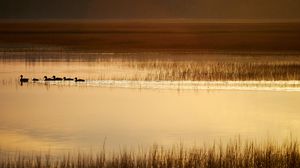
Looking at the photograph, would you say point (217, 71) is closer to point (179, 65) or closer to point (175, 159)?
point (179, 65)

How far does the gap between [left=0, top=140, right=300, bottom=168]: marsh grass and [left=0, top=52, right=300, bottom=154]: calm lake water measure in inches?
37.1

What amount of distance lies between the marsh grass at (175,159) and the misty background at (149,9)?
8454cm

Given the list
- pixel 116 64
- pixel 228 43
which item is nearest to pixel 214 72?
pixel 116 64

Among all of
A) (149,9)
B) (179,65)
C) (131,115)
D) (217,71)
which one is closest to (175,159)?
(131,115)

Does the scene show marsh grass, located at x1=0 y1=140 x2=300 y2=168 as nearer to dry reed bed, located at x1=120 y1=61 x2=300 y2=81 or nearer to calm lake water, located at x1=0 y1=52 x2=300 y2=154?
calm lake water, located at x1=0 y1=52 x2=300 y2=154

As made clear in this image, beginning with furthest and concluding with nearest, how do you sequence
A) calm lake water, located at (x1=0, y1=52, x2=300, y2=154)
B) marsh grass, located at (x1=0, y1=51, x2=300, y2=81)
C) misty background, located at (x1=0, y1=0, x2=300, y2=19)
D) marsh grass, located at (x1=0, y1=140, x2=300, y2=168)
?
misty background, located at (x1=0, y1=0, x2=300, y2=19) < marsh grass, located at (x1=0, y1=51, x2=300, y2=81) < calm lake water, located at (x1=0, y1=52, x2=300, y2=154) < marsh grass, located at (x1=0, y1=140, x2=300, y2=168)

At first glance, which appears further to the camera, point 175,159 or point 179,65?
point 179,65

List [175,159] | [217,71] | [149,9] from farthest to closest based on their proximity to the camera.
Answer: [149,9], [217,71], [175,159]

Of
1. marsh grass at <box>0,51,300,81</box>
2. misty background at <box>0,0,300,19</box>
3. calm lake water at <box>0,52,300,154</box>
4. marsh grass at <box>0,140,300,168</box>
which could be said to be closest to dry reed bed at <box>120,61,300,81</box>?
marsh grass at <box>0,51,300,81</box>

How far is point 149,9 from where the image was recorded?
105875 mm

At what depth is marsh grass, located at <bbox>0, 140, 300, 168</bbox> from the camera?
33.3ft

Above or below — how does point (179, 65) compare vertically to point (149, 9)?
below

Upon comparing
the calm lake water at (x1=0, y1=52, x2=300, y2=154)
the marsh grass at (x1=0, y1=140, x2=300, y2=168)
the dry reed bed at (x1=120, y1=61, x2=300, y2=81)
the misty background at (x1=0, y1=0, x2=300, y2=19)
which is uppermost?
the misty background at (x1=0, y1=0, x2=300, y2=19)

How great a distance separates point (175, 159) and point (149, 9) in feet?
315
